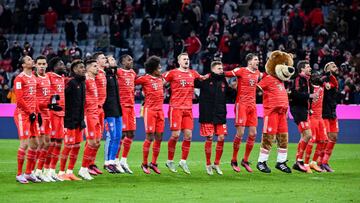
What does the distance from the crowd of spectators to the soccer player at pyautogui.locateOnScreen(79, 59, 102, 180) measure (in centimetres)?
1333

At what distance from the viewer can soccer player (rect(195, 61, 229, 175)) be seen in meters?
20.8

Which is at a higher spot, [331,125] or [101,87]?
[101,87]

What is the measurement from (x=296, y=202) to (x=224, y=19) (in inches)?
→ 817

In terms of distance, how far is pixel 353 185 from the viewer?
1880 centimetres

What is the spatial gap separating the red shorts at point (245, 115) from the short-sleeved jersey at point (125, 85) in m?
2.33

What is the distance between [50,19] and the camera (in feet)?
136

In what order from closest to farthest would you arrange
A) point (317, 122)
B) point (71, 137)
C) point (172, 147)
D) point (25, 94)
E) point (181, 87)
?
1. point (25, 94)
2. point (71, 137)
3. point (181, 87)
4. point (172, 147)
5. point (317, 122)

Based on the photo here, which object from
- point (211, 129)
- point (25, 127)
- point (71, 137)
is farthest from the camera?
point (211, 129)

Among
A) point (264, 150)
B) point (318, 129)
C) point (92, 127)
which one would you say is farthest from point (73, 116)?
point (318, 129)

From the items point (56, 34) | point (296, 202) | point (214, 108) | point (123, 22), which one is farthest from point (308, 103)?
point (56, 34)

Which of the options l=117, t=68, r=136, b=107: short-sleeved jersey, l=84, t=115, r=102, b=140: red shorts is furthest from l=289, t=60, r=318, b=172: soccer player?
l=84, t=115, r=102, b=140: red shorts

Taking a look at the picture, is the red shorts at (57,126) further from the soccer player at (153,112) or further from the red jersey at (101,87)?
the soccer player at (153,112)

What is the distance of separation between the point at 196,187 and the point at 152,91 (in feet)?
11.3

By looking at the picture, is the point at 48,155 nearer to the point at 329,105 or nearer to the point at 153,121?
the point at 153,121
